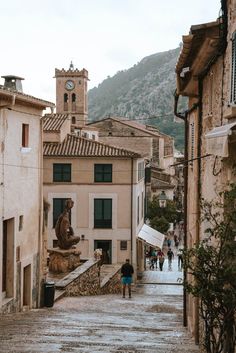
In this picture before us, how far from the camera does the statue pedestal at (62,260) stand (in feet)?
87.7

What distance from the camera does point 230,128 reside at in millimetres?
7109

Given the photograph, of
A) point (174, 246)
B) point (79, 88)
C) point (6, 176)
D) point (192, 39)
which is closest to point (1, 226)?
point (6, 176)

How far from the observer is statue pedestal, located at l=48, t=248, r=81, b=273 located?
2673 cm

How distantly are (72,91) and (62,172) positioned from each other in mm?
69381

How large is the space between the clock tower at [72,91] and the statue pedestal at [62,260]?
80.9 m

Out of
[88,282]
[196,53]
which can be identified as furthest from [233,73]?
[88,282]

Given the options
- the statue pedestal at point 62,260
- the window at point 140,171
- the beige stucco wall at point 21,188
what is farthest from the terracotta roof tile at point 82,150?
the beige stucco wall at point 21,188

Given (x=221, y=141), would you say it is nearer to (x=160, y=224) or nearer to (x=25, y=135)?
(x=25, y=135)

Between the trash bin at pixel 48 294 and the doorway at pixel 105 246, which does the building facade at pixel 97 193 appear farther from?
the trash bin at pixel 48 294

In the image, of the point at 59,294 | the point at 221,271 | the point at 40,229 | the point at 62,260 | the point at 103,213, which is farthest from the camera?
the point at 103,213

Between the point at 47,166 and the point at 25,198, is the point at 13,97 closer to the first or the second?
the point at 25,198

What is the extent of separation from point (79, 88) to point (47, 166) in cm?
6919

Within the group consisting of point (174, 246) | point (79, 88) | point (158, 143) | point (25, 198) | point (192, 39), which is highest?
point (79, 88)

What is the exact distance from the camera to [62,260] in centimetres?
2686
